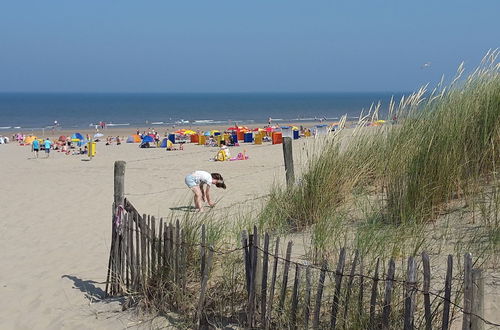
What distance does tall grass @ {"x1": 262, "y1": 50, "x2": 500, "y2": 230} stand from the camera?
15.5 ft

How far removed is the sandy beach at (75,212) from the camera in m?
5.25

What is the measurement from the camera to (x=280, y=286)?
153 inches

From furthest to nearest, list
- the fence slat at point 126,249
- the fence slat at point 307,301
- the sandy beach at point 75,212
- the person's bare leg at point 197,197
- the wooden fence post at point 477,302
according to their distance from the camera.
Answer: the person's bare leg at point 197,197 → the sandy beach at point 75,212 → the fence slat at point 126,249 → the fence slat at point 307,301 → the wooden fence post at point 477,302

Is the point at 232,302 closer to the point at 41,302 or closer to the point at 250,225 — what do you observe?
the point at 250,225

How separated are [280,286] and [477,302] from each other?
57.5 inches

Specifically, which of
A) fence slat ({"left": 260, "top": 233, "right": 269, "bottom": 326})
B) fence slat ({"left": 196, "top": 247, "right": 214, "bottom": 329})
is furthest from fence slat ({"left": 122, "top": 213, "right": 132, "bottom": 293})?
fence slat ({"left": 260, "top": 233, "right": 269, "bottom": 326})

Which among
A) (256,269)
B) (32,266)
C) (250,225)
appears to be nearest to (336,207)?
(250,225)

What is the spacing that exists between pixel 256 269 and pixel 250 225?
1.35m

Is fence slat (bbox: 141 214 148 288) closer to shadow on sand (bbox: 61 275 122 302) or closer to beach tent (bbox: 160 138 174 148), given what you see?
shadow on sand (bbox: 61 275 122 302)

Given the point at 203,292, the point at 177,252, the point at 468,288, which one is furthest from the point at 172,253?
the point at 468,288

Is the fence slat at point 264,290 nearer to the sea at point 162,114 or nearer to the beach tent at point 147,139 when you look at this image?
the sea at point 162,114

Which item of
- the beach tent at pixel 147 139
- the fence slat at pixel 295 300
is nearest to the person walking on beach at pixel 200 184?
the fence slat at pixel 295 300

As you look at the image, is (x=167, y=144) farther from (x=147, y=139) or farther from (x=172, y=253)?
(x=172, y=253)

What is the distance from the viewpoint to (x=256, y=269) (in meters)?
3.78
